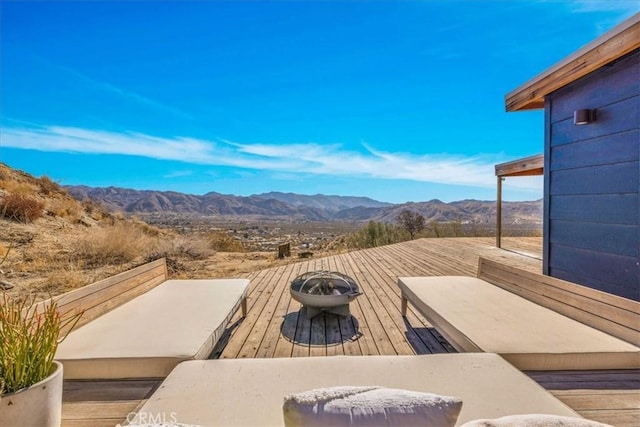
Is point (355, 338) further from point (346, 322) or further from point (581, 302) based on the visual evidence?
point (581, 302)

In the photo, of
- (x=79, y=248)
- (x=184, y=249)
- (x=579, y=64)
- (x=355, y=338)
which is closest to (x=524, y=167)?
(x=579, y=64)

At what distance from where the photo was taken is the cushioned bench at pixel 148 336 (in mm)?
1767

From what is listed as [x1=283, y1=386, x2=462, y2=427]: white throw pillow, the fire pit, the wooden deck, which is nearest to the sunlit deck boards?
the wooden deck

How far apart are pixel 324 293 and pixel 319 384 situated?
193 centimetres

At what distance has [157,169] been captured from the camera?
42.7m

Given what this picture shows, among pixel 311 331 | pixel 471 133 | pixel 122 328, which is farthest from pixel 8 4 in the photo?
pixel 471 133

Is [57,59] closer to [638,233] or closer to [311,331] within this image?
[311,331]

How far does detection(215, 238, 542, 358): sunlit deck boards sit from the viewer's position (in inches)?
108

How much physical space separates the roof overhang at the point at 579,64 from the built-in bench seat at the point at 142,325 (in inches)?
155

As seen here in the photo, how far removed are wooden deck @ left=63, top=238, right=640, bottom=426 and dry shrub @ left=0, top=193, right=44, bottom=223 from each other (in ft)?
26.4

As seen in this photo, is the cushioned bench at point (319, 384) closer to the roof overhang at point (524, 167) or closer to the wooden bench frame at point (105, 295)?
the wooden bench frame at point (105, 295)

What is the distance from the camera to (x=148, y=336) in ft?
6.68

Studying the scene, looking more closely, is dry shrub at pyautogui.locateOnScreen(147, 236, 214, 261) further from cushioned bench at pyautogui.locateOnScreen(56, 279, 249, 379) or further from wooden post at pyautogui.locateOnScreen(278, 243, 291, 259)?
cushioned bench at pyautogui.locateOnScreen(56, 279, 249, 379)

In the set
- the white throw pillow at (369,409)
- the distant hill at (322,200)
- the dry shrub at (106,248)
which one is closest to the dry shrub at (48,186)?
the dry shrub at (106,248)
